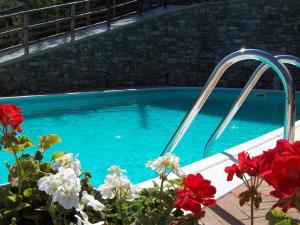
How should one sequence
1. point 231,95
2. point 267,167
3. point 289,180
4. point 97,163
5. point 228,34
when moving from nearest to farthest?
point 289,180, point 267,167, point 97,163, point 231,95, point 228,34

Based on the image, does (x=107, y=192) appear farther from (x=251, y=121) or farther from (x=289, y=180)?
(x=251, y=121)

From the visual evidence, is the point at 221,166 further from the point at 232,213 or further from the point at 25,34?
the point at 25,34

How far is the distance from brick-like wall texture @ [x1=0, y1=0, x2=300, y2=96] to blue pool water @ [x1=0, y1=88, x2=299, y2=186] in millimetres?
727

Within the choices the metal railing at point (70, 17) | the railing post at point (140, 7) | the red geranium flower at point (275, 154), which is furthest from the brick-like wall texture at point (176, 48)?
the red geranium flower at point (275, 154)

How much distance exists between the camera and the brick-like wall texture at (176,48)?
10.5 metres

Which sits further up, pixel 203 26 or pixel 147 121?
pixel 203 26

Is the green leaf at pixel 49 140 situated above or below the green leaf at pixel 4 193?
above

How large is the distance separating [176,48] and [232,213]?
31.0ft

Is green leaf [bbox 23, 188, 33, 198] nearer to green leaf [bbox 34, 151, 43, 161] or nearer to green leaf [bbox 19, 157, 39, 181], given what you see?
green leaf [bbox 19, 157, 39, 181]

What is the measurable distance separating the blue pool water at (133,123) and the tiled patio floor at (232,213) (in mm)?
2662

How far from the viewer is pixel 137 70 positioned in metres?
11.4

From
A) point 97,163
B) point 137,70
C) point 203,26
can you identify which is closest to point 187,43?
point 203,26

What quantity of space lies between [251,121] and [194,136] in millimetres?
1501

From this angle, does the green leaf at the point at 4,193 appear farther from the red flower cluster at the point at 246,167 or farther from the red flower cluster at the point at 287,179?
the red flower cluster at the point at 287,179
